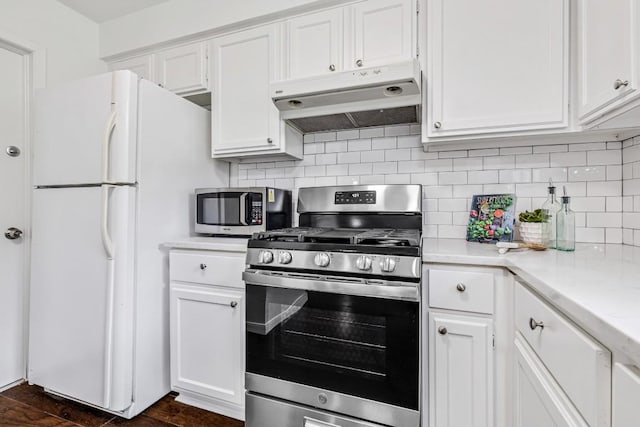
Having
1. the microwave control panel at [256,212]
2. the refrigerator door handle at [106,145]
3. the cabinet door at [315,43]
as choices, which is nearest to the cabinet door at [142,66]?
the refrigerator door handle at [106,145]

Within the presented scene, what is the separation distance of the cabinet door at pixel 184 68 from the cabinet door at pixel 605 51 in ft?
6.57

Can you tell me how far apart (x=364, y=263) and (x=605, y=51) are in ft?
3.84

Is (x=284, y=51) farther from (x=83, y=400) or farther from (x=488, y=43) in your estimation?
(x=83, y=400)

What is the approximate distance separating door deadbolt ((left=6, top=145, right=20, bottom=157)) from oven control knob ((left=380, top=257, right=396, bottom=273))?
92.4 inches

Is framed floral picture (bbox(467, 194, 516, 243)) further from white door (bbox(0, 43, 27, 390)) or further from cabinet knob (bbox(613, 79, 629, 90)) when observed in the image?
white door (bbox(0, 43, 27, 390))

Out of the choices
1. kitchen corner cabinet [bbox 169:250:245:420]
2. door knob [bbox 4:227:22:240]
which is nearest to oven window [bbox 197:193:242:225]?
kitchen corner cabinet [bbox 169:250:245:420]

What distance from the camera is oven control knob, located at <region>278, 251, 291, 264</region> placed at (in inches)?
56.2

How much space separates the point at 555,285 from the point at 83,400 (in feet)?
7.12

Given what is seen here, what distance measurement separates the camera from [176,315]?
5.90 feet

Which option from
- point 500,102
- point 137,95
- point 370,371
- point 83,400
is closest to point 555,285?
point 370,371

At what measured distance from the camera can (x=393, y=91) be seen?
1.66 m

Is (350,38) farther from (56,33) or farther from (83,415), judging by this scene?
(83,415)

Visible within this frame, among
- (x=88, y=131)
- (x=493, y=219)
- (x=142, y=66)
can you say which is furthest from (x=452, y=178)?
(x=142, y=66)

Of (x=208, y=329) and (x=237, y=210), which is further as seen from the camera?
(x=237, y=210)
